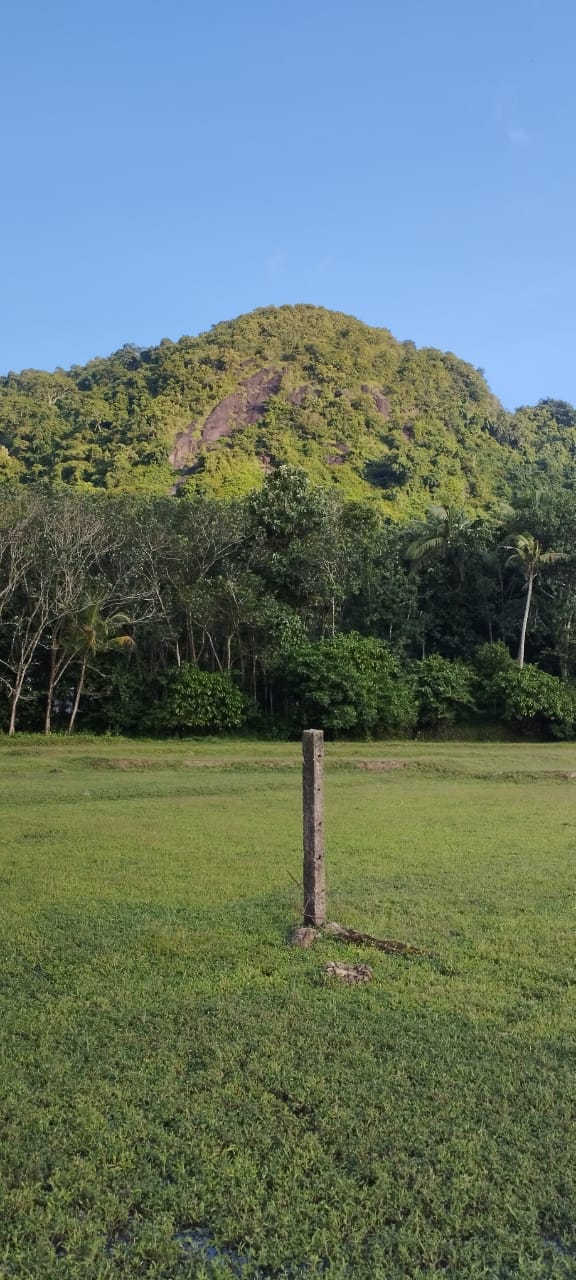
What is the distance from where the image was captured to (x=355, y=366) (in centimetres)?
7081

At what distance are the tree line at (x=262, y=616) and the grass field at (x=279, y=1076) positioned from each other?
19.2 metres

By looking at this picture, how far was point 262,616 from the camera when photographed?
29797 millimetres

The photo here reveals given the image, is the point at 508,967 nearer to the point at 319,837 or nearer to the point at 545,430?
the point at 319,837

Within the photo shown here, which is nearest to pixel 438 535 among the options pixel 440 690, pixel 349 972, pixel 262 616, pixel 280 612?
pixel 440 690

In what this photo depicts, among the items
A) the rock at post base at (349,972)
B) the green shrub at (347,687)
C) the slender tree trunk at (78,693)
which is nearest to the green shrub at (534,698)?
the green shrub at (347,687)

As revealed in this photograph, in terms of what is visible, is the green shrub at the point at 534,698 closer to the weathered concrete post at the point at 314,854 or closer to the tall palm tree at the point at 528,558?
the tall palm tree at the point at 528,558

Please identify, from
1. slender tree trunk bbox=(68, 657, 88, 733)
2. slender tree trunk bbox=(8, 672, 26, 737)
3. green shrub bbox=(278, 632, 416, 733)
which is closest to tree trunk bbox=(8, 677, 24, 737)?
slender tree trunk bbox=(8, 672, 26, 737)

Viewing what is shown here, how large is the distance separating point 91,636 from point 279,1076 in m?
23.8

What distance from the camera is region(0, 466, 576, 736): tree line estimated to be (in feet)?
92.3

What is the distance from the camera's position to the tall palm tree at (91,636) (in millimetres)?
27175

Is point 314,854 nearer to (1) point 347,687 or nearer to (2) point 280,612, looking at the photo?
(1) point 347,687

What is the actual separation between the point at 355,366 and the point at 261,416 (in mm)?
15748

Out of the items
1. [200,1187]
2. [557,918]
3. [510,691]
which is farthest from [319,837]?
[510,691]

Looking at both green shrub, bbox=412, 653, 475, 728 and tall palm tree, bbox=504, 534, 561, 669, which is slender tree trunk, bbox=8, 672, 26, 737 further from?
tall palm tree, bbox=504, 534, 561, 669
